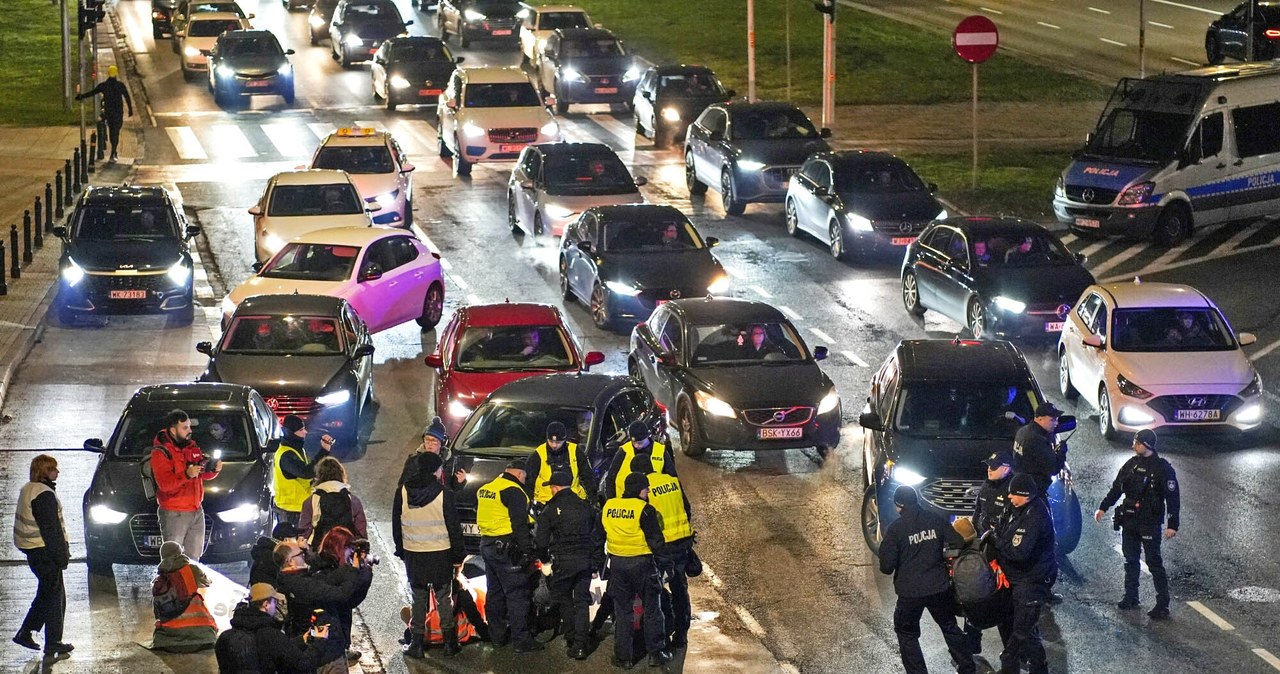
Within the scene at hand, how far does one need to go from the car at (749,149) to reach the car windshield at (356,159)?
19.4ft

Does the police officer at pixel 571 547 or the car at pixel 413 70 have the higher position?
the police officer at pixel 571 547

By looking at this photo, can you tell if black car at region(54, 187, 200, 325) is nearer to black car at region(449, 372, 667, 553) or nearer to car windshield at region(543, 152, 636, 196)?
car windshield at region(543, 152, 636, 196)

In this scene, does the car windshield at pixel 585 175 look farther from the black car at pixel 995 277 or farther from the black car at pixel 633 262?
the black car at pixel 995 277

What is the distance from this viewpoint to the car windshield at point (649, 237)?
2723cm

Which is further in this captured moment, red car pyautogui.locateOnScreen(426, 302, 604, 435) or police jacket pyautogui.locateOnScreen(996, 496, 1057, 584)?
red car pyautogui.locateOnScreen(426, 302, 604, 435)

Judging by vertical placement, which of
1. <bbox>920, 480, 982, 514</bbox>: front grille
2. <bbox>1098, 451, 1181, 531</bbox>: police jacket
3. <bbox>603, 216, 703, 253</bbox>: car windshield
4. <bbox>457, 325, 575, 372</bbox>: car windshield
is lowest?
<bbox>603, 216, 703, 253</bbox>: car windshield

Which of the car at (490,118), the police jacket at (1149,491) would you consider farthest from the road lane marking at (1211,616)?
the car at (490,118)

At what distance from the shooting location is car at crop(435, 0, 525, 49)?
5522 centimetres

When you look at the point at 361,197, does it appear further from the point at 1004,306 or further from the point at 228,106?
the point at 228,106

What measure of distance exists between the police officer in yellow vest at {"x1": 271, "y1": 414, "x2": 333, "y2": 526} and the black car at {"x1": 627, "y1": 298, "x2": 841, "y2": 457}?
5.23m

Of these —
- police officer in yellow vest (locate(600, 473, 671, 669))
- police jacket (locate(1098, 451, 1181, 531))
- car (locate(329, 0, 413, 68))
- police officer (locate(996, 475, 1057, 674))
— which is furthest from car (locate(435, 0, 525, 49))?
police officer (locate(996, 475, 1057, 674))

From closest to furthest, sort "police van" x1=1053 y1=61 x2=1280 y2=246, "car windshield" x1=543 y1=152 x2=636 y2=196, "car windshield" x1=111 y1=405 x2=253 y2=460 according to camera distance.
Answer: "car windshield" x1=111 y1=405 x2=253 y2=460 < "police van" x1=1053 y1=61 x2=1280 y2=246 < "car windshield" x1=543 y1=152 x2=636 y2=196

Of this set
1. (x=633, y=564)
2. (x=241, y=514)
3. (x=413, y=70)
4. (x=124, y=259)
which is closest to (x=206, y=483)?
(x=241, y=514)

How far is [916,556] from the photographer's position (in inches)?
530
